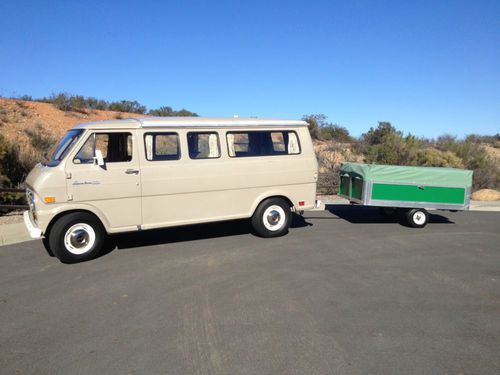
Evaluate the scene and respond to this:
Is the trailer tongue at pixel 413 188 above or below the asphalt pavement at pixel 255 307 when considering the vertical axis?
above

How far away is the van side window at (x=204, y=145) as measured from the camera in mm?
7902

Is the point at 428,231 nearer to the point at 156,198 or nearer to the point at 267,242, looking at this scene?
the point at 267,242

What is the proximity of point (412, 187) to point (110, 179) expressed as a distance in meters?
6.46

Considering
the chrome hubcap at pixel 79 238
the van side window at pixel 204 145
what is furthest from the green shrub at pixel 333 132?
the chrome hubcap at pixel 79 238

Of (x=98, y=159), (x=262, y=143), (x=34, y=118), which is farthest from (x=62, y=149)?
(x=34, y=118)

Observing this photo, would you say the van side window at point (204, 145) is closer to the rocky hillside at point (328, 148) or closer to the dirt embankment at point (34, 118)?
the rocky hillside at point (328, 148)

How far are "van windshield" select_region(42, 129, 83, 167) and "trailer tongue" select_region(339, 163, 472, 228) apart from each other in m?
5.96

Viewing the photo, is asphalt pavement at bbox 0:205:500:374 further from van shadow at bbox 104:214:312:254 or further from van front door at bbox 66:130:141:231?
van front door at bbox 66:130:141:231

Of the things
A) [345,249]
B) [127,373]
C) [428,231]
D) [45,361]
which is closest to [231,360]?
[127,373]

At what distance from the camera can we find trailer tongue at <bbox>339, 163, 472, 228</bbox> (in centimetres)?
956

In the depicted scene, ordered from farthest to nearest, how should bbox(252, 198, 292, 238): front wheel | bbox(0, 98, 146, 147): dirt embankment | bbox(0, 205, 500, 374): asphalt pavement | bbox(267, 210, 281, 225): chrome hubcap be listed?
bbox(0, 98, 146, 147): dirt embankment
bbox(267, 210, 281, 225): chrome hubcap
bbox(252, 198, 292, 238): front wheel
bbox(0, 205, 500, 374): asphalt pavement

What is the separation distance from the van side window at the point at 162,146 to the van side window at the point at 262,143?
1.01 meters

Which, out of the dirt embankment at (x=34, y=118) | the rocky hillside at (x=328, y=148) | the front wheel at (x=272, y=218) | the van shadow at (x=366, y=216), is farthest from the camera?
the dirt embankment at (x=34, y=118)

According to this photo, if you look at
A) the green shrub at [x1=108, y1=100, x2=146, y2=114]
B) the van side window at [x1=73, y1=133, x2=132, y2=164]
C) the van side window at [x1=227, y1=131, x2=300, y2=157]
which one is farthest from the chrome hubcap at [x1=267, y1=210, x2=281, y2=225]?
the green shrub at [x1=108, y1=100, x2=146, y2=114]
